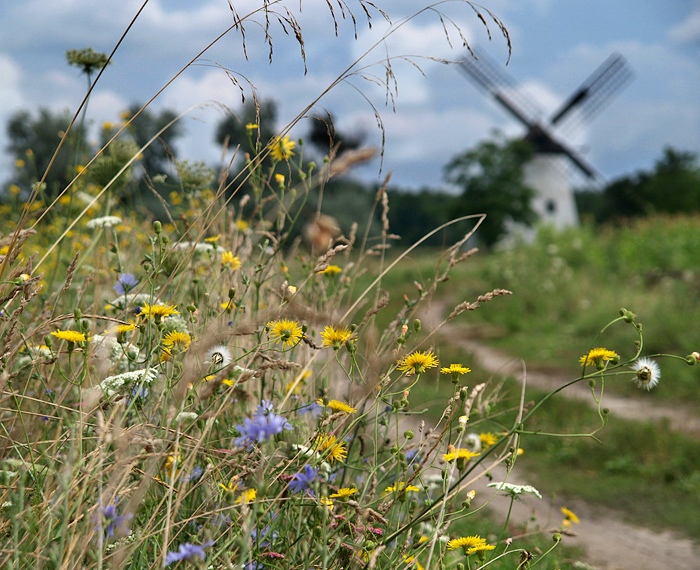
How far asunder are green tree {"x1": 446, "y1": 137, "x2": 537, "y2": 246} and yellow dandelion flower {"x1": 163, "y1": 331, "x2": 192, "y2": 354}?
2843 centimetres

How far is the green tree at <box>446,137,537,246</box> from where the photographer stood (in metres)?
29.1

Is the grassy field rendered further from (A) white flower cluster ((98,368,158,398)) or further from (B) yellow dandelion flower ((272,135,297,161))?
(A) white flower cluster ((98,368,158,398))

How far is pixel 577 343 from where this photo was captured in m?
8.55

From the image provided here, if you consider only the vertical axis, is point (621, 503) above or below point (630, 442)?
below

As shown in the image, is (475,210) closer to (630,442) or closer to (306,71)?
(630,442)

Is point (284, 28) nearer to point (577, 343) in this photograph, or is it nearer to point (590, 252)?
point (577, 343)

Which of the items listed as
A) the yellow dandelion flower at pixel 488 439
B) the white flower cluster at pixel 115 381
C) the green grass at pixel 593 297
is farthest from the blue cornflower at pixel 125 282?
the green grass at pixel 593 297

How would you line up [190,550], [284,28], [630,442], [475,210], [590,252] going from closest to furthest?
[190,550] → [284,28] → [630,442] → [590,252] → [475,210]

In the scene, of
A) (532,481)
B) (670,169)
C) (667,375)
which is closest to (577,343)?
(667,375)

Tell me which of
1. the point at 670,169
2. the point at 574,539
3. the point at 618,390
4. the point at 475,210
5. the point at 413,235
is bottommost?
the point at 574,539

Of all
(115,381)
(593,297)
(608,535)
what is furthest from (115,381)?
(593,297)

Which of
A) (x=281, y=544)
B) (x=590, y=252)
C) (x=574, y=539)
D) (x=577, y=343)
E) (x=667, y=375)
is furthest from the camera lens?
(x=590, y=252)

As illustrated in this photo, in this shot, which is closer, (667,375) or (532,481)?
(532,481)

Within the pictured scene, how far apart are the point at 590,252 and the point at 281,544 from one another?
1462 centimetres
